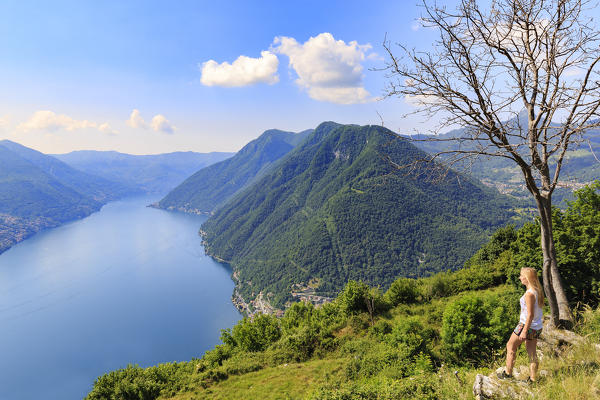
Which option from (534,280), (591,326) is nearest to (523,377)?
(534,280)

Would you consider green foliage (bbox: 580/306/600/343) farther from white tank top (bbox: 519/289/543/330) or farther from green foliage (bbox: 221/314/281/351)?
green foliage (bbox: 221/314/281/351)

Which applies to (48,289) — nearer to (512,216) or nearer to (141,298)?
(141,298)

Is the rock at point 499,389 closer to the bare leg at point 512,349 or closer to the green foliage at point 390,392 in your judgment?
the bare leg at point 512,349

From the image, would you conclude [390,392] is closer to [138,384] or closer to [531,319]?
[531,319]

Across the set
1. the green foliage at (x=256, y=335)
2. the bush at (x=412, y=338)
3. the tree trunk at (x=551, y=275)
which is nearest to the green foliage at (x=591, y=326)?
the tree trunk at (x=551, y=275)

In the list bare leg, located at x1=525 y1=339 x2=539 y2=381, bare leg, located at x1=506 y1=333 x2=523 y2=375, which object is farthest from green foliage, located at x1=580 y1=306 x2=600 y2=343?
bare leg, located at x1=506 y1=333 x2=523 y2=375
